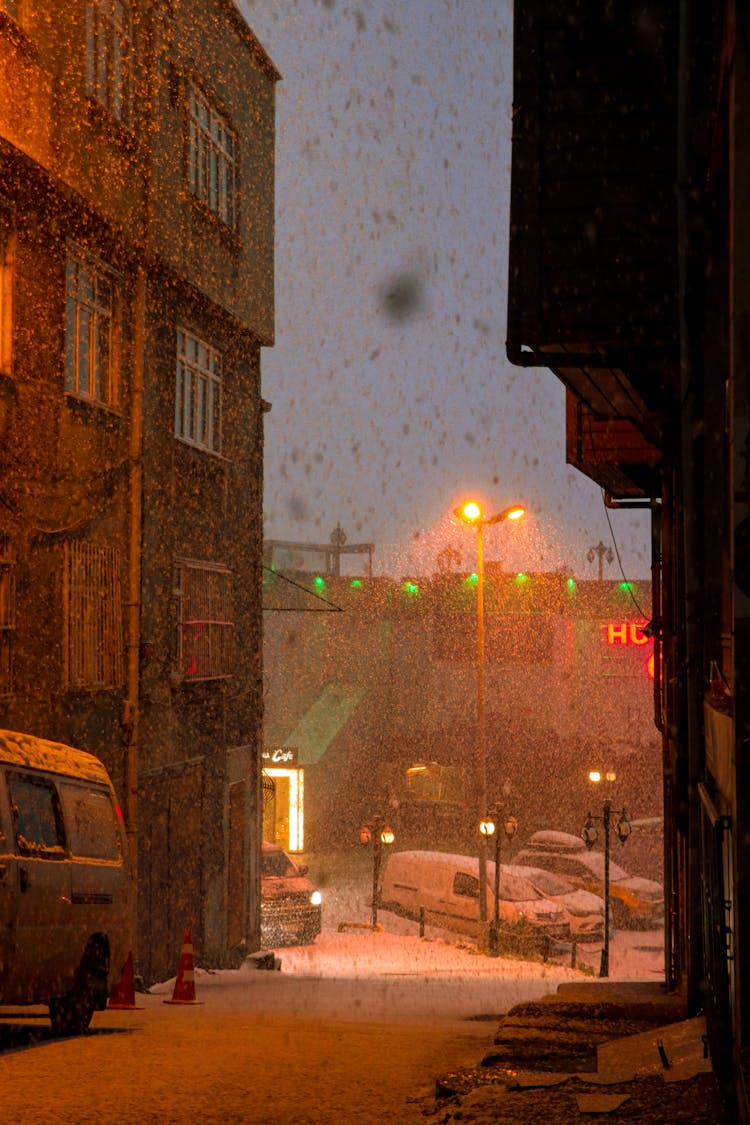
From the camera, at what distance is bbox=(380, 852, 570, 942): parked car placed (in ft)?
105

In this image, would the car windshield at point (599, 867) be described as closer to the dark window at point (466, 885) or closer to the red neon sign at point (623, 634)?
the dark window at point (466, 885)

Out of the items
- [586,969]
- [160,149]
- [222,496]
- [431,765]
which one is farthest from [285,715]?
[160,149]

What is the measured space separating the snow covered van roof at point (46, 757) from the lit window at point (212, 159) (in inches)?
470

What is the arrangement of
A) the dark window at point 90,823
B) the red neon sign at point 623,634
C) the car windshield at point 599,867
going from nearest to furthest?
1. the dark window at point 90,823
2. the car windshield at point 599,867
3. the red neon sign at point 623,634

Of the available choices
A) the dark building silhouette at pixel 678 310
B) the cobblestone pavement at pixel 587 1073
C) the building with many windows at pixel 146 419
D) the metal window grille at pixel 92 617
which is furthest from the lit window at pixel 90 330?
the cobblestone pavement at pixel 587 1073

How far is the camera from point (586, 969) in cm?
2839

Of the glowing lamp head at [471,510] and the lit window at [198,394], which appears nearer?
the lit window at [198,394]

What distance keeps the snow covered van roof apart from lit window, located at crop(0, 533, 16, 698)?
355cm

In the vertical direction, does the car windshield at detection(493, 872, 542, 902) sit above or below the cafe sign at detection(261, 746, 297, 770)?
below

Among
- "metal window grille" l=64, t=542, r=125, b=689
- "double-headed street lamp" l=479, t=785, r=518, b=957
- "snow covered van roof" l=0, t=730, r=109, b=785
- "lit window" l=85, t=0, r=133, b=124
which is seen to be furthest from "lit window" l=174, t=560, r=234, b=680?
"double-headed street lamp" l=479, t=785, r=518, b=957

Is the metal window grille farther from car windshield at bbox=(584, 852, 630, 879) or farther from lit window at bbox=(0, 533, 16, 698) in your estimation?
car windshield at bbox=(584, 852, 630, 879)

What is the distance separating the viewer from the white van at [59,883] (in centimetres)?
961

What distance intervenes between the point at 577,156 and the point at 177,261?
36.9 feet

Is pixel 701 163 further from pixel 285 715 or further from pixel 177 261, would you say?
pixel 285 715
